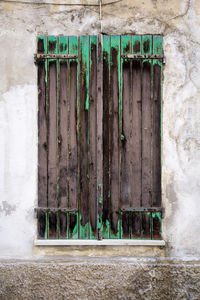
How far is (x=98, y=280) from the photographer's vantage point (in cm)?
316

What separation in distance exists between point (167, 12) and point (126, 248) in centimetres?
253

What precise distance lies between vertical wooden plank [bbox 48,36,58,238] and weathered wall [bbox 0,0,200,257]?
6.2 inches

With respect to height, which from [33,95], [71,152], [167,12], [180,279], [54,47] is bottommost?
[180,279]

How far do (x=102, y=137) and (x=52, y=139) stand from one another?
21.0 inches

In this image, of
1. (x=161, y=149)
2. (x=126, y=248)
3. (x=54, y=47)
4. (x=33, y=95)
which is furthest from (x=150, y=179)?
(x=54, y=47)

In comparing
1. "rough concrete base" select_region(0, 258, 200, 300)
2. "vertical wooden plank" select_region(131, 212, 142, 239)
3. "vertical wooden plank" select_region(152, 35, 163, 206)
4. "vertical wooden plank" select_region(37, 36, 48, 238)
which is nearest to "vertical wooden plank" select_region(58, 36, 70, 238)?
"vertical wooden plank" select_region(37, 36, 48, 238)

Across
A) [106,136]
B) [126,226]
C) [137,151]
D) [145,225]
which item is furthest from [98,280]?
[106,136]

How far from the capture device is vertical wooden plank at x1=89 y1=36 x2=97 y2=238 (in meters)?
3.28

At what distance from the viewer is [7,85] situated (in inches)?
128

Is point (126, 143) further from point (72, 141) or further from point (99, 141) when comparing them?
point (72, 141)

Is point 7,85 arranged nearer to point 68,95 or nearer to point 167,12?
point 68,95

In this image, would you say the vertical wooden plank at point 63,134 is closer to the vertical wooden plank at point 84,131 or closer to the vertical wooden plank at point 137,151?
the vertical wooden plank at point 84,131

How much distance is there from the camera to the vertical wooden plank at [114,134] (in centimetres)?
328

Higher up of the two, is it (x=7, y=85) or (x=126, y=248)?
(x=7, y=85)
